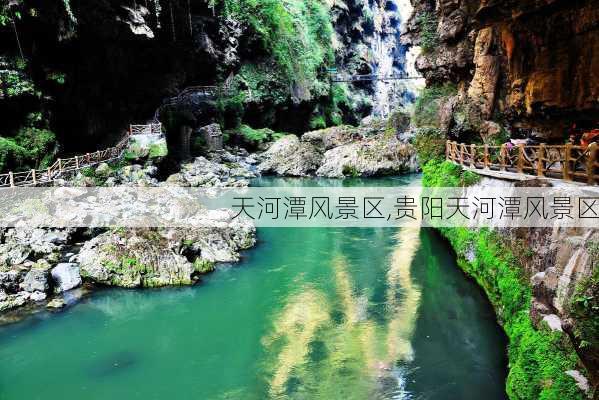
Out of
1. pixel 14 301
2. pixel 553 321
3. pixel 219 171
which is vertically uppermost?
pixel 219 171

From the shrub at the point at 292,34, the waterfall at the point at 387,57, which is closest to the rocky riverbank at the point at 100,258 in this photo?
the shrub at the point at 292,34

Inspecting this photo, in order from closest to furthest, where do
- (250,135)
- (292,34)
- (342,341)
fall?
(342,341) < (250,135) < (292,34)

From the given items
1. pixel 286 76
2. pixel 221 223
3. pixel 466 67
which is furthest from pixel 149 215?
pixel 286 76

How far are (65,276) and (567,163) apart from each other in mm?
15305

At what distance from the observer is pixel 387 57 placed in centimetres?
8981

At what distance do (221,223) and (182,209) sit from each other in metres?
1.83

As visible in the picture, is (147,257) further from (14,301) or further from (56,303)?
(14,301)

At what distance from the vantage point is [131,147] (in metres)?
30.5

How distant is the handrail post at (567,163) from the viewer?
38.2ft

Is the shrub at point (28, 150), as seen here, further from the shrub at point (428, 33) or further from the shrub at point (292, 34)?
the shrub at point (292, 34)

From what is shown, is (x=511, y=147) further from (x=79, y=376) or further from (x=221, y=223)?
(x=79, y=376)

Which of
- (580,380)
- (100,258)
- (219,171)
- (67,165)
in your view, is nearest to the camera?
(580,380)

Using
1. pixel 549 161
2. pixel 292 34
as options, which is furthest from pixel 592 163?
pixel 292 34

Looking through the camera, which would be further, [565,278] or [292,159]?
[292,159]
